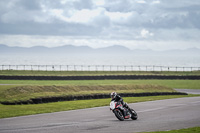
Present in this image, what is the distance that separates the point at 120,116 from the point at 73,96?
624 inches

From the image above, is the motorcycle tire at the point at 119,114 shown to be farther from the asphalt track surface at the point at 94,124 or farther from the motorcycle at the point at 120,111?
the asphalt track surface at the point at 94,124

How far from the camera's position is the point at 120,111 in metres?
21.0

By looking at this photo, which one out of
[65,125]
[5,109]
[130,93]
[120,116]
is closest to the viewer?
[65,125]

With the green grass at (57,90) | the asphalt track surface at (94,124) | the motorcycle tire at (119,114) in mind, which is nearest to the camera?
the asphalt track surface at (94,124)

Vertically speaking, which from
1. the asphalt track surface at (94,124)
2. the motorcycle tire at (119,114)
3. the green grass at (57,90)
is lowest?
the asphalt track surface at (94,124)

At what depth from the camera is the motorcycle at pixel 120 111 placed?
20734 mm

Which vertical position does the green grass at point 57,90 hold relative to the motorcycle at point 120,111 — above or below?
above

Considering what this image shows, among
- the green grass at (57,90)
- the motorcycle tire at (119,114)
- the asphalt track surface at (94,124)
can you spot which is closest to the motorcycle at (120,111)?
the motorcycle tire at (119,114)

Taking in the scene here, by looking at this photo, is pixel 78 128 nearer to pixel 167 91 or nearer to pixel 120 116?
pixel 120 116

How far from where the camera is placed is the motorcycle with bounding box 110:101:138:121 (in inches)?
816

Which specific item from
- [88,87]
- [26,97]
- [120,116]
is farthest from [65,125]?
[88,87]

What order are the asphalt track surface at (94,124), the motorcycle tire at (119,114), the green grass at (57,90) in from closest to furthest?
the asphalt track surface at (94,124) → the motorcycle tire at (119,114) → the green grass at (57,90)

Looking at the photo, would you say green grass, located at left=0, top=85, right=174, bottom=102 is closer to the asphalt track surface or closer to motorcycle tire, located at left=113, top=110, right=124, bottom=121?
the asphalt track surface

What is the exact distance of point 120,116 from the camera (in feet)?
68.2
